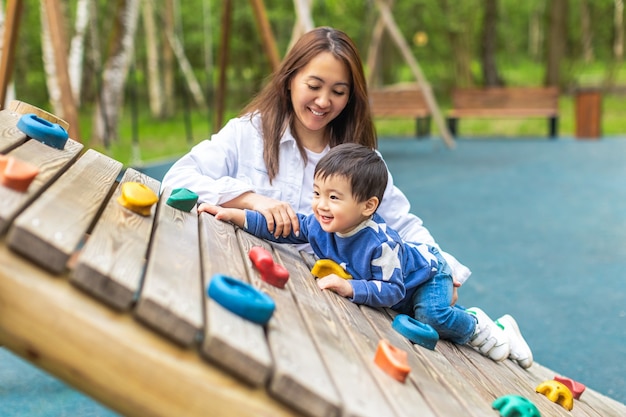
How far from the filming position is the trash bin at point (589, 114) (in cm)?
1617

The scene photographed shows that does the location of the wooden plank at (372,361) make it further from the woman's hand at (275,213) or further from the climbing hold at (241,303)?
the woman's hand at (275,213)

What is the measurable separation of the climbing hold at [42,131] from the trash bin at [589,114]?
15.0 metres

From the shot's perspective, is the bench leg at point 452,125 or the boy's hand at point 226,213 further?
the bench leg at point 452,125

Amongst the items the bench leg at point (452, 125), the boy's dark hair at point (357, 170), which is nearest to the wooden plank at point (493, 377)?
the boy's dark hair at point (357, 170)

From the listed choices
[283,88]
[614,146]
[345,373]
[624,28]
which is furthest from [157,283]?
[624,28]

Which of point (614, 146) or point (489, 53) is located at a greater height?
point (489, 53)

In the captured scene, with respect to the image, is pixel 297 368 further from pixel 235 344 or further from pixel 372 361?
pixel 372 361

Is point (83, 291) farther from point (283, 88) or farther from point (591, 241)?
point (591, 241)

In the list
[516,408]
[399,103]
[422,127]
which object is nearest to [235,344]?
[516,408]

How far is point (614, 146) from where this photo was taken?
14.8 metres

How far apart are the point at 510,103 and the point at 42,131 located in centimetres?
1500

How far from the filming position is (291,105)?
3.40 m

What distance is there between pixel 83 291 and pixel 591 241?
5983 millimetres

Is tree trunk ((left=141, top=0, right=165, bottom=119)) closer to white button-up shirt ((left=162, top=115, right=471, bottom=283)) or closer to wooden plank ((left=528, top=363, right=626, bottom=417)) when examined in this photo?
white button-up shirt ((left=162, top=115, right=471, bottom=283))
